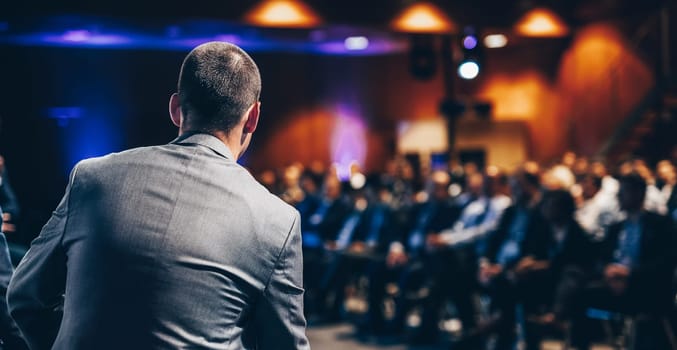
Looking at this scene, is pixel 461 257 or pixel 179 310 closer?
pixel 179 310

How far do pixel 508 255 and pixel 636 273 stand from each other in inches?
50.1

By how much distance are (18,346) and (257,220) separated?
0.81 m

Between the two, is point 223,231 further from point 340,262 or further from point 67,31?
point 67,31

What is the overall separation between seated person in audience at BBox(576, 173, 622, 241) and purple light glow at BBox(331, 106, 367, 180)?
8.05 m

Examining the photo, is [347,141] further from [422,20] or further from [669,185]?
[669,185]

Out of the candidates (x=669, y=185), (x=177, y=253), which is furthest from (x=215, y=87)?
(x=669, y=185)

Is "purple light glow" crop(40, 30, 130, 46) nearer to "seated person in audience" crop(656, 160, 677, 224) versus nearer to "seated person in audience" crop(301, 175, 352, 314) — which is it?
"seated person in audience" crop(301, 175, 352, 314)

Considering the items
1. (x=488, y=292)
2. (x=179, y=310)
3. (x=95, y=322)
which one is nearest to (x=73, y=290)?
(x=95, y=322)

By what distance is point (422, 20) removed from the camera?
10242 millimetres

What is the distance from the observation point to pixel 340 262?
7332mm

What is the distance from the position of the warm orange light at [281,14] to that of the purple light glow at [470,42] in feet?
7.18

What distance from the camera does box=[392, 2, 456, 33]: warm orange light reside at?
1016 cm

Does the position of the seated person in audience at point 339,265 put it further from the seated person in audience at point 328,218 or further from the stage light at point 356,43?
the stage light at point 356,43

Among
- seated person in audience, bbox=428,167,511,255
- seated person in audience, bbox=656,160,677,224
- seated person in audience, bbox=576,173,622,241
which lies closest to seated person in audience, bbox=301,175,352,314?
seated person in audience, bbox=428,167,511,255
